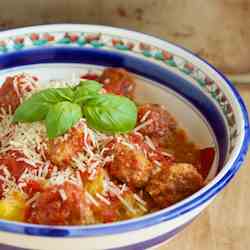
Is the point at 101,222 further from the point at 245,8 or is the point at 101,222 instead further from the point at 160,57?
the point at 245,8

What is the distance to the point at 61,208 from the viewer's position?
1.45 meters

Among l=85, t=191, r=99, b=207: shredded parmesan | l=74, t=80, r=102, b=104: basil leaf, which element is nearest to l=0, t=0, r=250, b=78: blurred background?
l=74, t=80, r=102, b=104: basil leaf

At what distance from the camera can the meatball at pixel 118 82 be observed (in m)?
1.91

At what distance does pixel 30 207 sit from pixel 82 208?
126mm

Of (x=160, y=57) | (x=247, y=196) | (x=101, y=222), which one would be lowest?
(x=101, y=222)

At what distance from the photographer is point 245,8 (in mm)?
2182

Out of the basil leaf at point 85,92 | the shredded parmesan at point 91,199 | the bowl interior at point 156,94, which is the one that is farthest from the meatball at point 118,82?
the shredded parmesan at point 91,199

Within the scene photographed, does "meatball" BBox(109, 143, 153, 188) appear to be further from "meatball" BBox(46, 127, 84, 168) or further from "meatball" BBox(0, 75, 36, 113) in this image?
"meatball" BBox(0, 75, 36, 113)

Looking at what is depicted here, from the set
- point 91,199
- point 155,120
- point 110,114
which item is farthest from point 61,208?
point 155,120

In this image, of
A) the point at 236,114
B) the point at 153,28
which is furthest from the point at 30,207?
the point at 153,28

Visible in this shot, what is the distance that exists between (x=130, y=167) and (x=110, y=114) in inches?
5.5

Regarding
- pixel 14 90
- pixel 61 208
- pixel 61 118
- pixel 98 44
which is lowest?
pixel 61 208

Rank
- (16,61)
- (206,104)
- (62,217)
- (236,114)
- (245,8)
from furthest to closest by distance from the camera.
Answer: (245,8)
(16,61)
(206,104)
(236,114)
(62,217)

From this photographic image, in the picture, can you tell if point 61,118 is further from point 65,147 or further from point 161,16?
point 161,16
